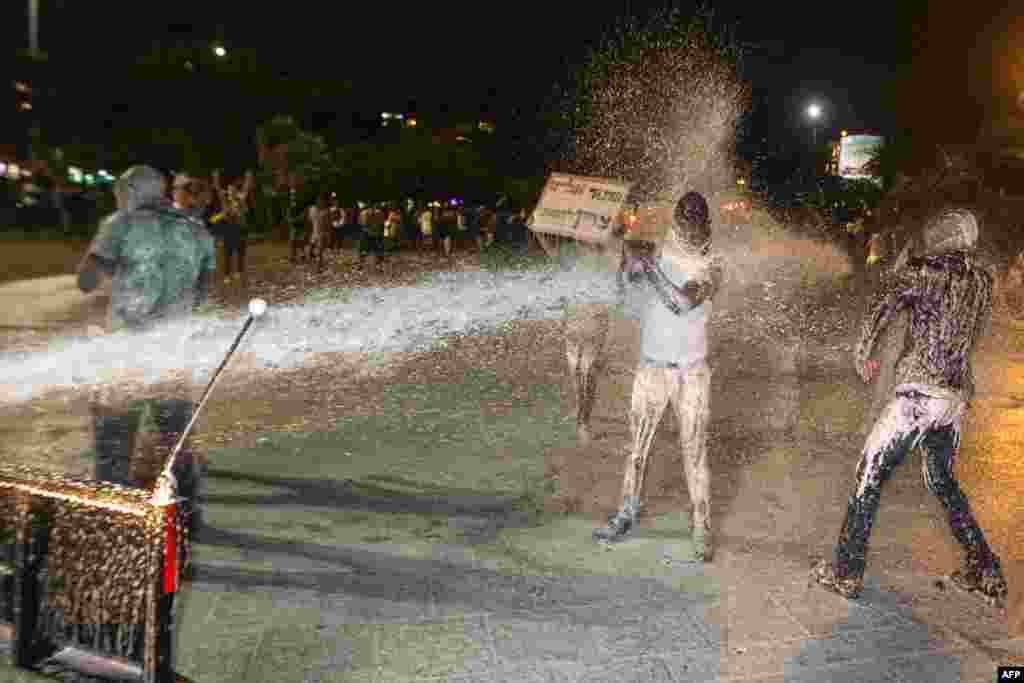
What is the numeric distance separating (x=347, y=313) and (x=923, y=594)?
1187cm

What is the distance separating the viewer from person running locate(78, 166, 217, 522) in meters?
4.86

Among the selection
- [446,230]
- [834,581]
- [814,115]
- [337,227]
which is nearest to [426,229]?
[446,230]

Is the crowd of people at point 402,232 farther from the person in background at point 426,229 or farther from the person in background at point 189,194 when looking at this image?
the person in background at point 189,194

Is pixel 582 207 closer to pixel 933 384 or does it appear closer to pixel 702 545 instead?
pixel 702 545

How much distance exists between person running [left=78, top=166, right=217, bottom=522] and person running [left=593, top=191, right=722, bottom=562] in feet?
7.58

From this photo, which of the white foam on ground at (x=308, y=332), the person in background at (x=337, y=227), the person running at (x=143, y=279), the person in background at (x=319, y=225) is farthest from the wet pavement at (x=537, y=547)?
the person in background at (x=337, y=227)

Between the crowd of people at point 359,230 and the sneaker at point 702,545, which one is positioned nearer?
the sneaker at point 702,545

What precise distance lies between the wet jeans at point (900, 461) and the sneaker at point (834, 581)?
0.03 m

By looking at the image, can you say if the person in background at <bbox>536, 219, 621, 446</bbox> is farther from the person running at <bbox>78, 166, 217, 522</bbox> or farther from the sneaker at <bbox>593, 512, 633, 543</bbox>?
the person running at <bbox>78, 166, 217, 522</bbox>

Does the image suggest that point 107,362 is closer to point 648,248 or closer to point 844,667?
point 648,248

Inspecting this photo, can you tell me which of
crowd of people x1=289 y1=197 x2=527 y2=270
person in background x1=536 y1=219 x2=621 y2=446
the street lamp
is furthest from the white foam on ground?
the street lamp

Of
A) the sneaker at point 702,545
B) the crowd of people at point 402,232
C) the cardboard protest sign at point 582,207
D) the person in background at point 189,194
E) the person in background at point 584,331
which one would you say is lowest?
the crowd of people at point 402,232

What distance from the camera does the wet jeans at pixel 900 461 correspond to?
422 centimetres

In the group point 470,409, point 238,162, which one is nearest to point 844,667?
point 470,409
